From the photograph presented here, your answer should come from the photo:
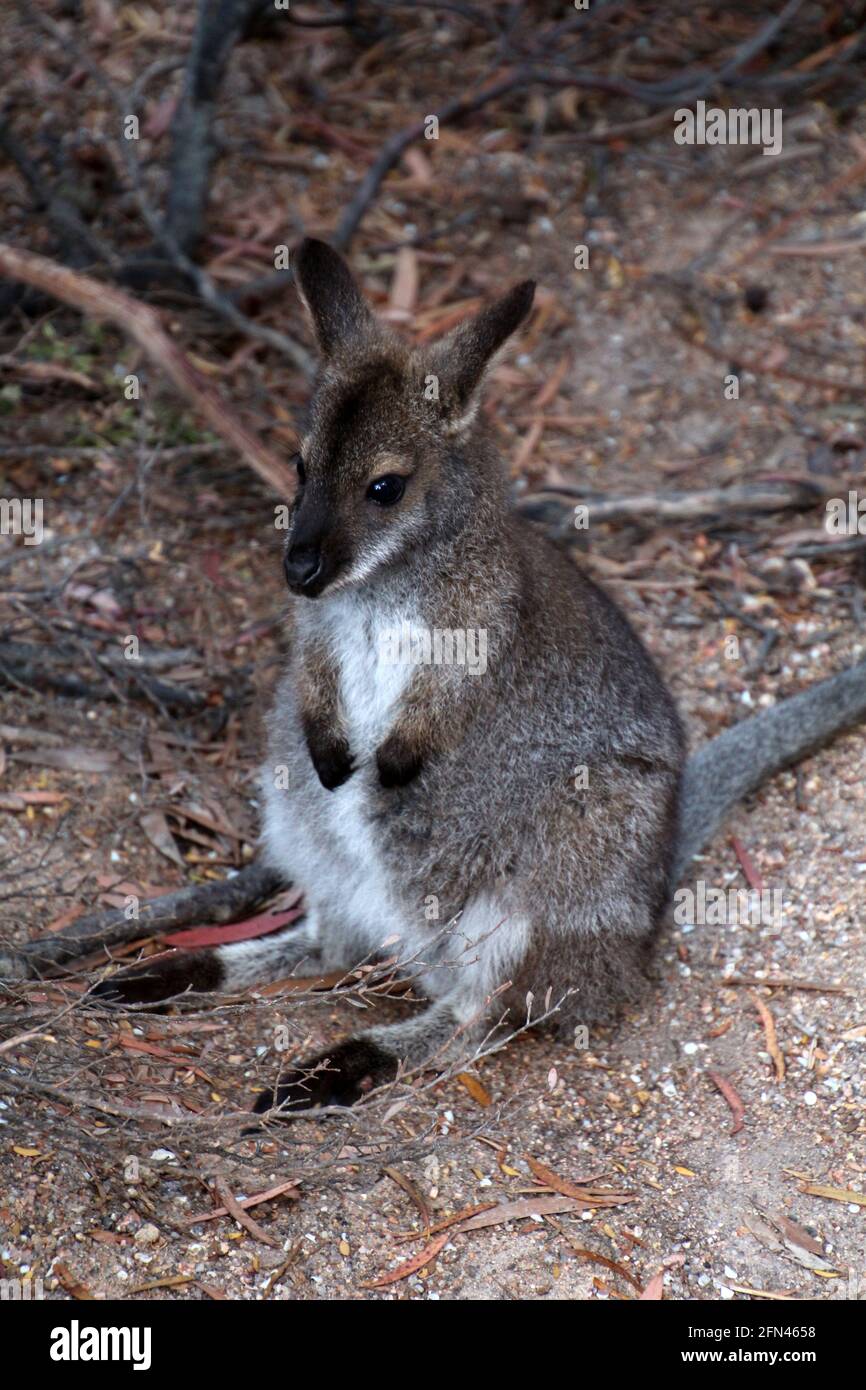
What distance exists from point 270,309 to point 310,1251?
4.33m

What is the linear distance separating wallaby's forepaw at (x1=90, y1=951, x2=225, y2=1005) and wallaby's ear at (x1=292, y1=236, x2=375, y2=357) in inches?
70.9

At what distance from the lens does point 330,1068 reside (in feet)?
13.9

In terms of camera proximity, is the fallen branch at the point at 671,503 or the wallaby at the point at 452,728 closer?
the wallaby at the point at 452,728

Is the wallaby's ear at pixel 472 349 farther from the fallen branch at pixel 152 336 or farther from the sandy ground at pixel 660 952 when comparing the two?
the sandy ground at pixel 660 952

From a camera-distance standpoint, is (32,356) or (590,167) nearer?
(32,356)

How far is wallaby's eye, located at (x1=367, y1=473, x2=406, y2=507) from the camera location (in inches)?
158

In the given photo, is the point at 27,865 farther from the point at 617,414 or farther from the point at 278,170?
the point at 278,170

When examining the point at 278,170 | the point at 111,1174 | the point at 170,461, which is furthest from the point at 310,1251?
the point at 278,170

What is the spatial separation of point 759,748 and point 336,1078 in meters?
1.77

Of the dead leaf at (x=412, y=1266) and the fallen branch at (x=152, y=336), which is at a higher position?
the fallen branch at (x=152, y=336)

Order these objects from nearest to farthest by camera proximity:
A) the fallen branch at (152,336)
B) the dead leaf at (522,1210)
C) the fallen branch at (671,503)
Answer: the dead leaf at (522,1210) → the fallen branch at (152,336) → the fallen branch at (671,503)

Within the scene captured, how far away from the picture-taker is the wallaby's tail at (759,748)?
16.2ft

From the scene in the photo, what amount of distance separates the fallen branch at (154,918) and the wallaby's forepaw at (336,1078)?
2.07ft

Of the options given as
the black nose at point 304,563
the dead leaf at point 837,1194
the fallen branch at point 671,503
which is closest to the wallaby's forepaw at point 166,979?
the black nose at point 304,563
